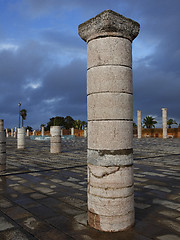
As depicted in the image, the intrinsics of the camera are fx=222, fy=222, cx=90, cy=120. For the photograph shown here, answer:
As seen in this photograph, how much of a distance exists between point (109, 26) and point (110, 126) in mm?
1438

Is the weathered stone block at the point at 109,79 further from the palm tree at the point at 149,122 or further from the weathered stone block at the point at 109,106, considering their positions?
the palm tree at the point at 149,122

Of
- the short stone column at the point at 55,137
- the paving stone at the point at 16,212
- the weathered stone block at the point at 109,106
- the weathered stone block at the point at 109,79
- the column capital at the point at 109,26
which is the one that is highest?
the column capital at the point at 109,26

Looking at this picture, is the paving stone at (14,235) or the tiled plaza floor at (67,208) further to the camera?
the tiled plaza floor at (67,208)

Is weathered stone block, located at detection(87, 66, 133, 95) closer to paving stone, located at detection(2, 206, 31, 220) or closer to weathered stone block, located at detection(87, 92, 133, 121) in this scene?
weathered stone block, located at detection(87, 92, 133, 121)

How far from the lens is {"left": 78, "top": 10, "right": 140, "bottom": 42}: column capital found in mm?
3176

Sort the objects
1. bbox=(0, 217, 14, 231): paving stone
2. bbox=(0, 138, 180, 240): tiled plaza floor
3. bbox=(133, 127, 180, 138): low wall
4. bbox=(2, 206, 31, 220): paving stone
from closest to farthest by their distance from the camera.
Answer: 1. bbox=(0, 138, 180, 240): tiled plaza floor
2. bbox=(0, 217, 14, 231): paving stone
3. bbox=(2, 206, 31, 220): paving stone
4. bbox=(133, 127, 180, 138): low wall

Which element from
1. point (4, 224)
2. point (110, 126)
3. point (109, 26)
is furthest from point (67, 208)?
point (109, 26)

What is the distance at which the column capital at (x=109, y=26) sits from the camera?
3.18 metres

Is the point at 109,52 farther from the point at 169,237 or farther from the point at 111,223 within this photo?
the point at 169,237

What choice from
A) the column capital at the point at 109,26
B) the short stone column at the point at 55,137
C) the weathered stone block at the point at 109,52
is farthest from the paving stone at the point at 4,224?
the short stone column at the point at 55,137

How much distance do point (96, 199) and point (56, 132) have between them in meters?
10.2

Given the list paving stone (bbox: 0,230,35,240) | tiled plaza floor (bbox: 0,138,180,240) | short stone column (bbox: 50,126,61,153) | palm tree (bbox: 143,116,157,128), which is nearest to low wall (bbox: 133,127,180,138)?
palm tree (bbox: 143,116,157,128)

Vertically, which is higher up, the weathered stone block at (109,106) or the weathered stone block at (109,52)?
the weathered stone block at (109,52)

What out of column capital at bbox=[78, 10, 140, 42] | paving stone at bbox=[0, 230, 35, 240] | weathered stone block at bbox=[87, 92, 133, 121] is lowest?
paving stone at bbox=[0, 230, 35, 240]
